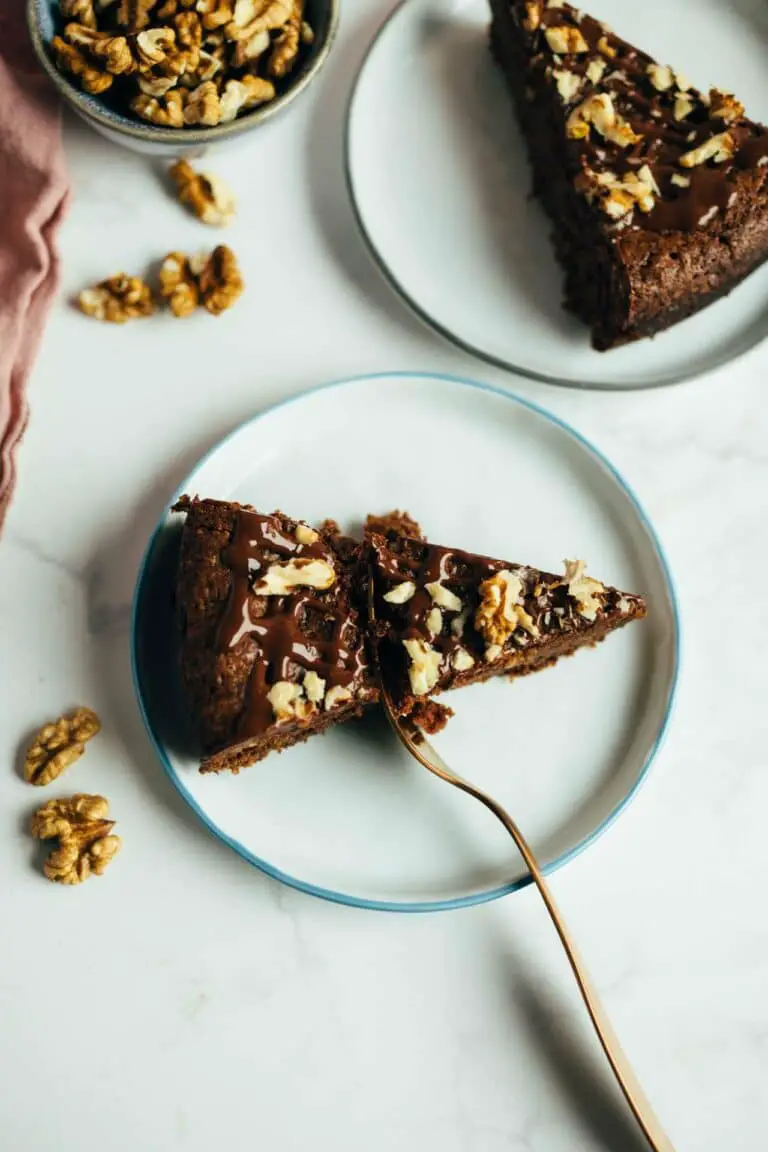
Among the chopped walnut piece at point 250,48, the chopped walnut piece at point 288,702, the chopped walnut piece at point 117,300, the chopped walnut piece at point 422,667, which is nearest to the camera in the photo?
the chopped walnut piece at point 288,702

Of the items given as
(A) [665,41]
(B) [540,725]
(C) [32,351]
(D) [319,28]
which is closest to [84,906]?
(B) [540,725]

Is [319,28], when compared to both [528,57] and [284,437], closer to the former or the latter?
[528,57]

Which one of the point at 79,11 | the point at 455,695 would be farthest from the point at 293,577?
the point at 79,11

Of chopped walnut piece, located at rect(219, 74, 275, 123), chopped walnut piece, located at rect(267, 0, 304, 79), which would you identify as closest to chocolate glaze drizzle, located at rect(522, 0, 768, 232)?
chopped walnut piece, located at rect(267, 0, 304, 79)

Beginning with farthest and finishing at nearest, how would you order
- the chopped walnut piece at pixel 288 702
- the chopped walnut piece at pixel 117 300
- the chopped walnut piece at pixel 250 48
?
the chopped walnut piece at pixel 117 300
the chopped walnut piece at pixel 250 48
the chopped walnut piece at pixel 288 702

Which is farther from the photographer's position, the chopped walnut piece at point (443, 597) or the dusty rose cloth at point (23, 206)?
the dusty rose cloth at point (23, 206)

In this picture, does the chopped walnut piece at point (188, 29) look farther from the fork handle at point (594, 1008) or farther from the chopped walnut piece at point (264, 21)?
the fork handle at point (594, 1008)

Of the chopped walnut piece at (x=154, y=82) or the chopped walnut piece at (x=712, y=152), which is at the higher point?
the chopped walnut piece at (x=712, y=152)

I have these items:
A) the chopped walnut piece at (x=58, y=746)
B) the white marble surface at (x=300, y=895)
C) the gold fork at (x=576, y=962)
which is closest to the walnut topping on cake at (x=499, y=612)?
the gold fork at (x=576, y=962)
